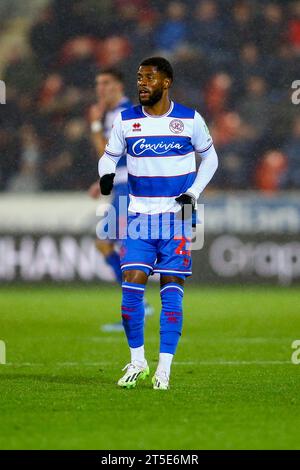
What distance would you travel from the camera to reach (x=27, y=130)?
1712 centimetres

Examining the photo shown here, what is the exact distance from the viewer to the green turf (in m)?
5.09

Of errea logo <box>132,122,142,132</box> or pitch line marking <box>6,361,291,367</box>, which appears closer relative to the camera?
errea logo <box>132,122,142,132</box>

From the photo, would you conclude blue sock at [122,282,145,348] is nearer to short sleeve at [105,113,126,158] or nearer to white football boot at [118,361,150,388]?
white football boot at [118,361,150,388]

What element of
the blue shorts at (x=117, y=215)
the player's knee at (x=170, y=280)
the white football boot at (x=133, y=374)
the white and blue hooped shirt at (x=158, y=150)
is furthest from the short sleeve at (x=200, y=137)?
the blue shorts at (x=117, y=215)

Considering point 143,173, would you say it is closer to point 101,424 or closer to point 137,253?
point 137,253

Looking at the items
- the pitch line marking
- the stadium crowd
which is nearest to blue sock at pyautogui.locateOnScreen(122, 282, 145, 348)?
the pitch line marking

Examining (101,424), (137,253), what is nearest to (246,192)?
(137,253)

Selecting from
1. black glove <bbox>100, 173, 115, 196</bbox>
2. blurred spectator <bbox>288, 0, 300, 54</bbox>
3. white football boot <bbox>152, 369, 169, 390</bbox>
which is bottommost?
white football boot <bbox>152, 369, 169, 390</bbox>

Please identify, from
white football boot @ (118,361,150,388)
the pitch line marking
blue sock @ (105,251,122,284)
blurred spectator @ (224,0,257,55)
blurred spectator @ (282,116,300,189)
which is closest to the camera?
white football boot @ (118,361,150,388)

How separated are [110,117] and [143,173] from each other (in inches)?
172

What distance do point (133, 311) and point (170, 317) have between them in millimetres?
249

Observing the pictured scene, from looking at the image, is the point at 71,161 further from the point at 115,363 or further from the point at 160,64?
the point at 160,64

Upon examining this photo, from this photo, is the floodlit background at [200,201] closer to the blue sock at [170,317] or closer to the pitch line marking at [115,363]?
the pitch line marking at [115,363]

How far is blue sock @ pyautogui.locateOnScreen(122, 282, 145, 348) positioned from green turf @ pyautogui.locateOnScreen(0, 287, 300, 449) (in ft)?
1.10
